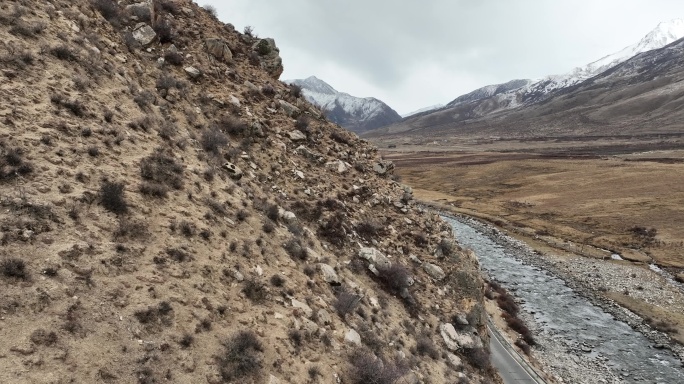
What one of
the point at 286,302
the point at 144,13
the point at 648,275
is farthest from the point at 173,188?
the point at 648,275

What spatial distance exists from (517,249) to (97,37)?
5737cm

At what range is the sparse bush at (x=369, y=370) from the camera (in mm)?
11922

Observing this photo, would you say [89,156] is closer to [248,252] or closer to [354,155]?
[248,252]

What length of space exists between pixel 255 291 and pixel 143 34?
16729mm

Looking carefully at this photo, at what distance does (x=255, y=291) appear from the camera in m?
12.3

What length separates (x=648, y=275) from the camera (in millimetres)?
46438

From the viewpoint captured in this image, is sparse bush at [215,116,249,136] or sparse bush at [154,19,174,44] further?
sparse bush at [154,19,174,44]

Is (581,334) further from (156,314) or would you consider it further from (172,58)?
(172,58)

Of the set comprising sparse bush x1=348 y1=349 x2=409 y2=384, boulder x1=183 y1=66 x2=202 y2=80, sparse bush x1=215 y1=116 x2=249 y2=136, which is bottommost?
sparse bush x1=348 y1=349 x2=409 y2=384

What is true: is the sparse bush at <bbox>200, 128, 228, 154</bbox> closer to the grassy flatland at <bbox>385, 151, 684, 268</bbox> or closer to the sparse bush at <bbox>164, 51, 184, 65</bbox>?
the sparse bush at <bbox>164, 51, 184, 65</bbox>

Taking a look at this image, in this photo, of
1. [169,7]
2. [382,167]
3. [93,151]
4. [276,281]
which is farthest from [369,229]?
[169,7]

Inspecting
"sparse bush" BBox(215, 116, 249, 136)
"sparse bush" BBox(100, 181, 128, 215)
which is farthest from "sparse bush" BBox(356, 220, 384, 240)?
"sparse bush" BBox(100, 181, 128, 215)

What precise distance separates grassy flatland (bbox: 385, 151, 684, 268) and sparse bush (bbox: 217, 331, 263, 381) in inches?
2283

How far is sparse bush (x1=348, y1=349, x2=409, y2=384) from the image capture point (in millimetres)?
11922
